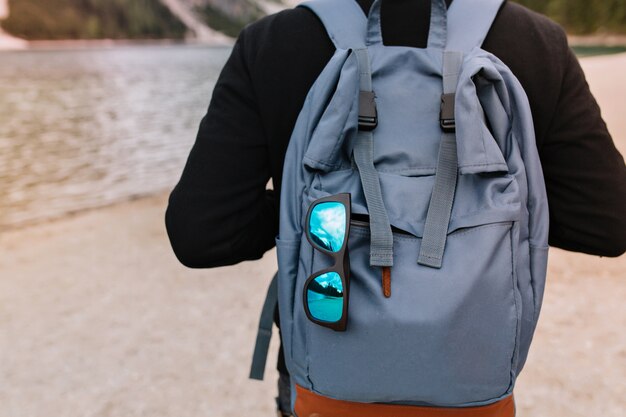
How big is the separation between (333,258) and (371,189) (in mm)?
137

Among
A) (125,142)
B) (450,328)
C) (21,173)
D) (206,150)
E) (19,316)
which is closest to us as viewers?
(450,328)

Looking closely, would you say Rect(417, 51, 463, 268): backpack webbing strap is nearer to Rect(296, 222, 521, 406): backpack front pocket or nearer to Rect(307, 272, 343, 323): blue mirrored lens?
Rect(296, 222, 521, 406): backpack front pocket

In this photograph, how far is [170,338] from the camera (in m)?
3.50

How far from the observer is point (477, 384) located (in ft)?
3.24

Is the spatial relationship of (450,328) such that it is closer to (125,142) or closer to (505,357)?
(505,357)

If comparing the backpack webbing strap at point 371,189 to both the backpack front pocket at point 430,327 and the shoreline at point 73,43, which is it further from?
the shoreline at point 73,43

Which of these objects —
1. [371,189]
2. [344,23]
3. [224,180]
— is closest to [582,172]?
[371,189]

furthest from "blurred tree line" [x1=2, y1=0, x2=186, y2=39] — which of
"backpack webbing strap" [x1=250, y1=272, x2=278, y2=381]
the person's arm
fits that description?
the person's arm

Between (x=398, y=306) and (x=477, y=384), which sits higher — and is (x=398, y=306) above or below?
above

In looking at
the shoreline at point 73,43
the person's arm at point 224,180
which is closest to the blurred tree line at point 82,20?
the shoreline at point 73,43

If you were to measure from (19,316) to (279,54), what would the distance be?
359cm

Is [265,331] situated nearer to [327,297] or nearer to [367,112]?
[327,297]

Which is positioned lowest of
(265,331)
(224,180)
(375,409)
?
(265,331)

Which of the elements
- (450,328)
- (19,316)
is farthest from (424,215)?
(19,316)
